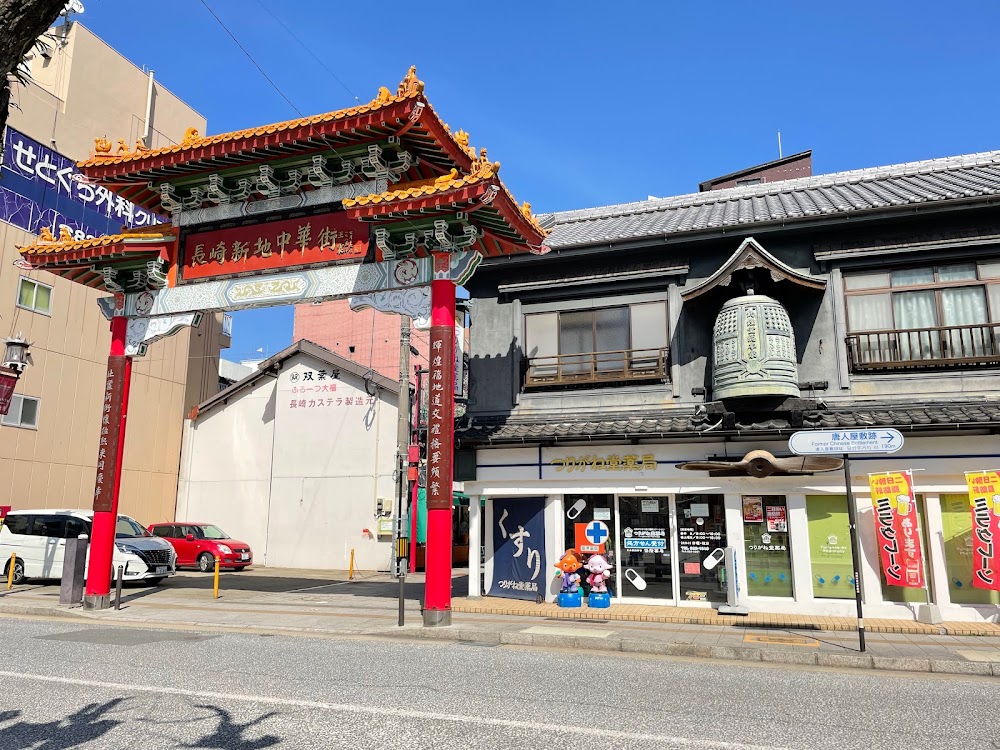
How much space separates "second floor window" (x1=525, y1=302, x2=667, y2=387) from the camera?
16.2 m

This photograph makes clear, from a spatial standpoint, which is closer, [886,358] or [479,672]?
[479,672]

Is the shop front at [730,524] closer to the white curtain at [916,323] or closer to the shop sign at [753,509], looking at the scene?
the shop sign at [753,509]

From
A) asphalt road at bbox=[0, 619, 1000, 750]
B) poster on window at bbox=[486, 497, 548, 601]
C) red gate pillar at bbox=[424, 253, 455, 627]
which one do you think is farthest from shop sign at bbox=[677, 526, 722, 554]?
red gate pillar at bbox=[424, 253, 455, 627]

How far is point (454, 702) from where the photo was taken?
736 cm

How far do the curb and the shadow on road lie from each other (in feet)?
19.2

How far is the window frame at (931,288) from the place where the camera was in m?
14.2

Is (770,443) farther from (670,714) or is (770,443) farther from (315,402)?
(315,402)

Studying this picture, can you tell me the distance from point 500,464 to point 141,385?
62.1ft

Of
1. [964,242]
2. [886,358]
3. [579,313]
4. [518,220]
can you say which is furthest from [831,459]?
[518,220]

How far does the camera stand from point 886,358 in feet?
47.7

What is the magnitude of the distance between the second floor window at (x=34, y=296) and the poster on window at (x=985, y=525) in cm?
2747

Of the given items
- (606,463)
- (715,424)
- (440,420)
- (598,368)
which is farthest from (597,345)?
(440,420)

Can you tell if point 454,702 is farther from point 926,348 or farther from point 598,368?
point 926,348

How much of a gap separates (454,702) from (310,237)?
34.4 ft
